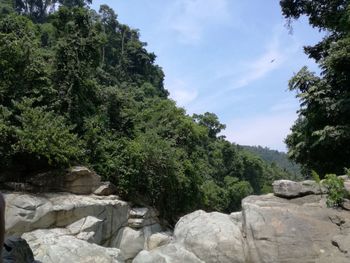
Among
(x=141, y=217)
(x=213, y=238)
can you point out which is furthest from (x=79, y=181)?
(x=213, y=238)

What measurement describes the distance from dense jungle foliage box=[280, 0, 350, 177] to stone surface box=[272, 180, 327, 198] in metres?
4.82

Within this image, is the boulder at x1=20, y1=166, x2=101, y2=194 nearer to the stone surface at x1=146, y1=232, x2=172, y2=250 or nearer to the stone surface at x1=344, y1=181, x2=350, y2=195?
the stone surface at x1=146, y1=232, x2=172, y2=250

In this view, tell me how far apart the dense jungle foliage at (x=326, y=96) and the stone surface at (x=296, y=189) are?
482 cm

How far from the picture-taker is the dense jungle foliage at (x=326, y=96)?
51.3ft

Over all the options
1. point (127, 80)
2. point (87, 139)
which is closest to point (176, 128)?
point (87, 139)

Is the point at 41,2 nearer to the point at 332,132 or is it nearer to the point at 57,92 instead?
the point at 57,92

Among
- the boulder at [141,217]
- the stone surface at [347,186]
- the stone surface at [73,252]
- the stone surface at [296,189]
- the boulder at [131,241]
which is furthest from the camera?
the boulder at [141,217]

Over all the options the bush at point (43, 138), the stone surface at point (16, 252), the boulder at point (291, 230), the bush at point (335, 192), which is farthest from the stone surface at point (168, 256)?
the bush at point (43, 138)

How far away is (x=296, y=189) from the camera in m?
10.9

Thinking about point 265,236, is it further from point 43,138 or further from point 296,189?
point 43,138

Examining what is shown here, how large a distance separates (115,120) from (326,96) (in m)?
12.2

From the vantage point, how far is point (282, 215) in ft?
32.0

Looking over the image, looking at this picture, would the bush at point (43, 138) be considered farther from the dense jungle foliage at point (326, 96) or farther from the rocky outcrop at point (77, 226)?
the dense jungle foliage at point (326, 96)

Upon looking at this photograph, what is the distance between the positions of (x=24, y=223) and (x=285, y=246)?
953cm
